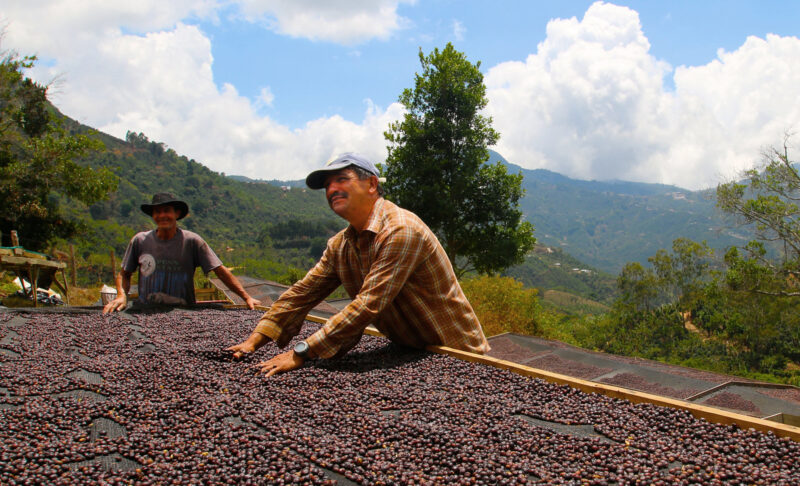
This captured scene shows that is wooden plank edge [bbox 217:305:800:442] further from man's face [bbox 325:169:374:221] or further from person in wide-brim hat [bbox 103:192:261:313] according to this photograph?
person in wide-brim hat [bbox 103:192:261:313]

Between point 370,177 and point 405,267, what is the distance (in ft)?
1.81

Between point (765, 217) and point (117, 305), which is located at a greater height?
point (765, 217)

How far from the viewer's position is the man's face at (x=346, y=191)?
8.57 ft

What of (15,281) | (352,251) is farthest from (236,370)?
(15,281)

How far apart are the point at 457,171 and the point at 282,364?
1256 cm

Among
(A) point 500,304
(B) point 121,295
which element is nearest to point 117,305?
(B) point 121,295

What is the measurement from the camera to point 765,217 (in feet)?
59.4

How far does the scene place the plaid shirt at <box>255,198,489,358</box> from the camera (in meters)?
2.53

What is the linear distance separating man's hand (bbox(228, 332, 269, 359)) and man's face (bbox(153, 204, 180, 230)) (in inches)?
72.9

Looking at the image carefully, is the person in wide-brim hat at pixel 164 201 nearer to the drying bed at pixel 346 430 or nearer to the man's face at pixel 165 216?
the man's face at pixel 165 216

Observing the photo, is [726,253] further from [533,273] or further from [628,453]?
[533,273]

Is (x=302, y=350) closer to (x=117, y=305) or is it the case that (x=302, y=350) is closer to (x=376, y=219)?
(x=376, y=219)

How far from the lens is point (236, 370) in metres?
2.58

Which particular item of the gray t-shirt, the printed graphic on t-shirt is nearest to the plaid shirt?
the gray t-shirt
